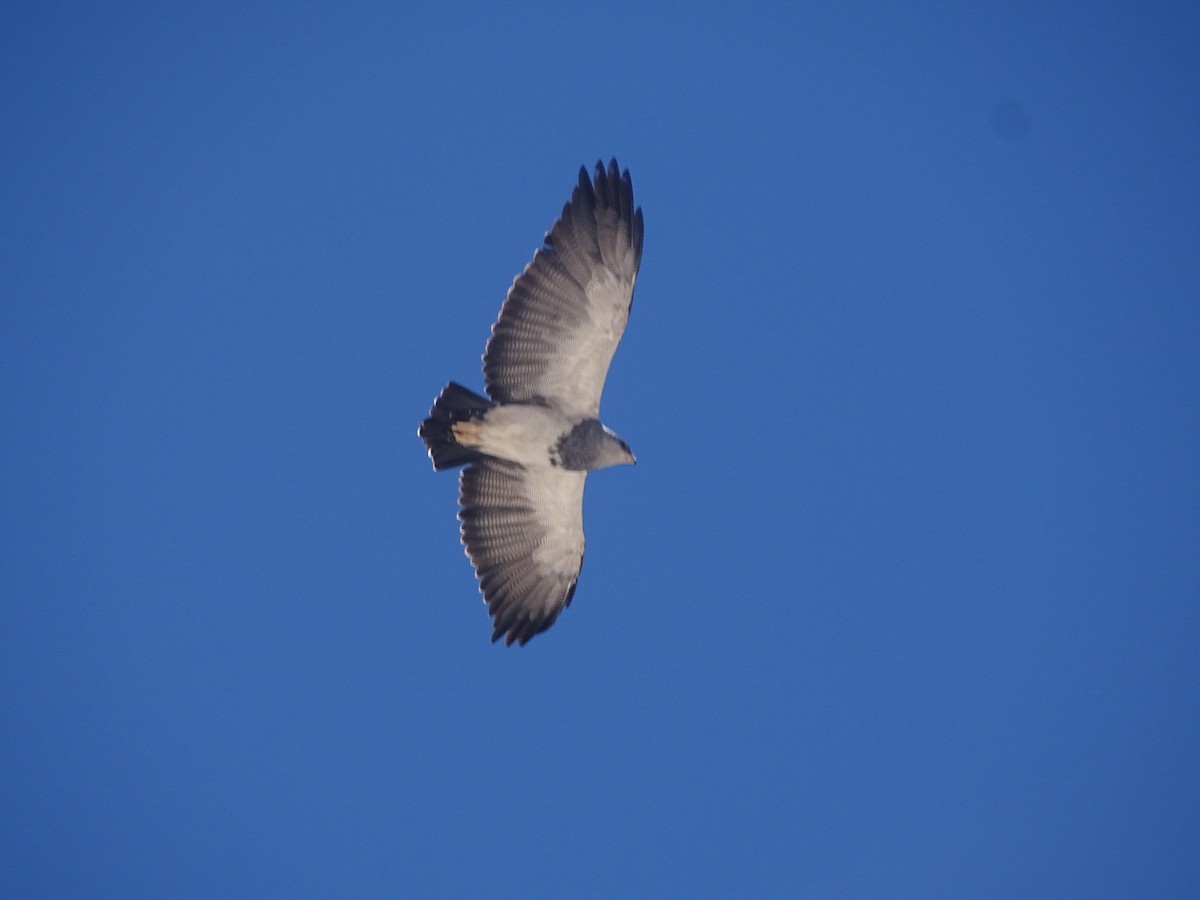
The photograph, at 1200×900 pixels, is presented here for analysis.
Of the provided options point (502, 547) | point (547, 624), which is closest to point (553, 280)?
point (502, 547)

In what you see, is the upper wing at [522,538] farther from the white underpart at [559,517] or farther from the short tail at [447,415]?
the short tail at [447,415]

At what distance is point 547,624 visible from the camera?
31.6 ft

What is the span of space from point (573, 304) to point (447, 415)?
1.46 m

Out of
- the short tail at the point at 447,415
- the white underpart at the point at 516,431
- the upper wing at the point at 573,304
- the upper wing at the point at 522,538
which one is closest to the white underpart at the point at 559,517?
the upper wing at the point at 522,538

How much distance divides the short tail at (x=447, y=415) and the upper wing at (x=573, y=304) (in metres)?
0.21

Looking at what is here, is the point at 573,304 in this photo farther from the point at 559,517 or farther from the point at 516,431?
the point at 559,517

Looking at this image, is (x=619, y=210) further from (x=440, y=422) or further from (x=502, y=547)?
(x=502, y=547)

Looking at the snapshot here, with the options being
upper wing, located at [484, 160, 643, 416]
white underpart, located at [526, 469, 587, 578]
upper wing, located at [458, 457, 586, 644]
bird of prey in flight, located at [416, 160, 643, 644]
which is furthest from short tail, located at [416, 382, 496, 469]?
white underpart, located at [526, 469, 587, 578]

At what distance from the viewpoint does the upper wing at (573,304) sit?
8250 millimetres

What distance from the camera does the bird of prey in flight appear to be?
27.2 ft

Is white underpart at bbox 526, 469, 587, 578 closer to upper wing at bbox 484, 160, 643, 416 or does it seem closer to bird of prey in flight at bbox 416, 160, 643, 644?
bird of prey in flight at bbox 416, 160, 643, 644

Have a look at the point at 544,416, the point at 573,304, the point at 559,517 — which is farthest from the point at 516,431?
the point at 573,304

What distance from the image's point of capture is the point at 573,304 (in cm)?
849

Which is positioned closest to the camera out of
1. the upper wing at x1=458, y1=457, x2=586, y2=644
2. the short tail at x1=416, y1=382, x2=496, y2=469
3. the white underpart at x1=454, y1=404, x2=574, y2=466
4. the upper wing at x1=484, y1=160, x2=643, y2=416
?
the upper wing at x1=484, y1=160, x2=643, y2=416
